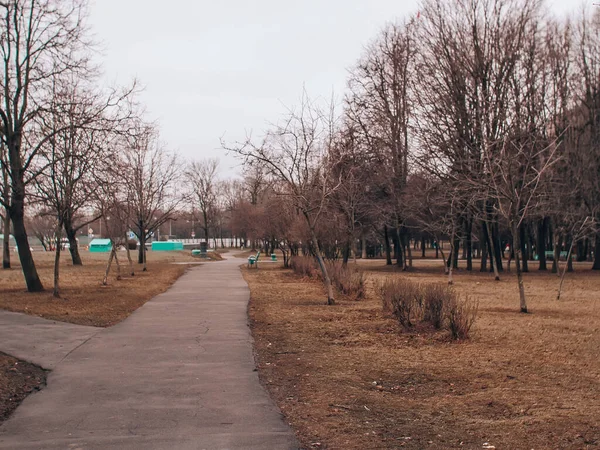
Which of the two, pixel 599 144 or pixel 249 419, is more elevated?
pixel 599 144

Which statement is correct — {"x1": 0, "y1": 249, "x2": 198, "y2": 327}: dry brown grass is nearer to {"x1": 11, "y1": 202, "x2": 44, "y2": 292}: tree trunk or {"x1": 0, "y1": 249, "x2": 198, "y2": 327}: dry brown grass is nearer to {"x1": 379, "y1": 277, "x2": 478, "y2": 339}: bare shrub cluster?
{"x1": 11, "y1": 202, "x2": 44, "y2": 292}: tree trunk

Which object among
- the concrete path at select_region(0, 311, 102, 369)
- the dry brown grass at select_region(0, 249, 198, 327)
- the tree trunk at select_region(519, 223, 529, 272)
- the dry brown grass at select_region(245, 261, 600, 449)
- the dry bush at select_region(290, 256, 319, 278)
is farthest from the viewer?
the tree trunk at select_region(519, 223, 529, 272)

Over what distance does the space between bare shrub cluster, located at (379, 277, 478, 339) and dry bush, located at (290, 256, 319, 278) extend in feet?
49.7

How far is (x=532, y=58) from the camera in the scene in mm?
33219

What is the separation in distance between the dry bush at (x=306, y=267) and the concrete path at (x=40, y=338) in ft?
53.3

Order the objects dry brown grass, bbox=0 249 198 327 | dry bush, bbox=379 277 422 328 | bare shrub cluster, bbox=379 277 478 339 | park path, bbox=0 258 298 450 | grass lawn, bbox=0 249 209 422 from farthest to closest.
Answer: dry brown grass, bbox=0 249 198 327, dry bush, bbox=379 277 422 328, bare shrub cluster, bbox=379 277 478 339, grass lawn, bbox=0 249 209 422, park path, bbox=0 258 298 450

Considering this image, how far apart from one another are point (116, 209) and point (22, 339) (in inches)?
706

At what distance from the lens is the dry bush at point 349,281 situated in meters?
19.7

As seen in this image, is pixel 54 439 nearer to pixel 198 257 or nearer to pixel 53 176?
pixel 53 176

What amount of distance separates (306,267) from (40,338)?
1971 centimetres

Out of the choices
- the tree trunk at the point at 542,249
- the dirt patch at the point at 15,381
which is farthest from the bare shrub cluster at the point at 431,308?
the tree trunk at the point at 542,249

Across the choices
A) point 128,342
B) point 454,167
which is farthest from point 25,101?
point 454,167

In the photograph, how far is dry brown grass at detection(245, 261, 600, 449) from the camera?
562 cm

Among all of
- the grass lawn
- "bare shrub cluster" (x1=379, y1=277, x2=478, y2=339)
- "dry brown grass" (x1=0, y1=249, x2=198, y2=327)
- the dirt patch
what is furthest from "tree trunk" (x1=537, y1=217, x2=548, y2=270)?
the dirt patch
